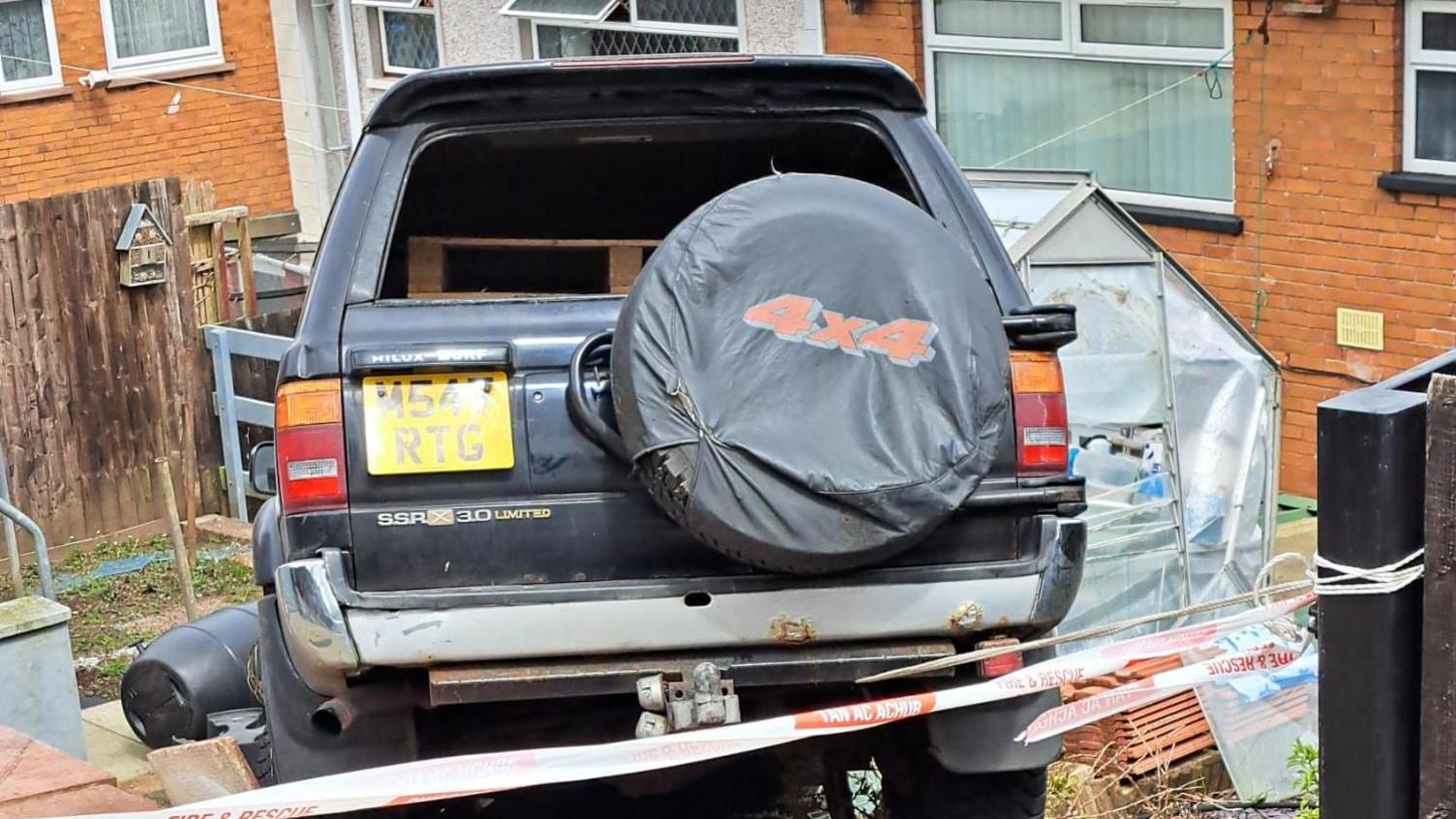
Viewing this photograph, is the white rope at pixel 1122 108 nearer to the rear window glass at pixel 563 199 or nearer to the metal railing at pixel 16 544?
the rear window glass at pixel 563 199

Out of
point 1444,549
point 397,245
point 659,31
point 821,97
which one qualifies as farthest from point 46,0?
point 1444,549

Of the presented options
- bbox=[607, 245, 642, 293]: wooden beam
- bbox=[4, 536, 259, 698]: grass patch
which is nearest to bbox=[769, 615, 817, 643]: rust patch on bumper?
bbox=[607, 245, 642, 293]: wooden beam

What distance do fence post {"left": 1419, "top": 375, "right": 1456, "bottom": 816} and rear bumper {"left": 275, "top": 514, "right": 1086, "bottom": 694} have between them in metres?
1.34

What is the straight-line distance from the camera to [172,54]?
1756 cm

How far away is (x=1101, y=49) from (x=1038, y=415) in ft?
23.3

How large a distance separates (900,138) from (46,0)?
14.4 m

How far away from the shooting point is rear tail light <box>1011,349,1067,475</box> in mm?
3984

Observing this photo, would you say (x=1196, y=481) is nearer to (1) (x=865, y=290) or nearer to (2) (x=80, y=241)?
(1) (x=865, y=290)

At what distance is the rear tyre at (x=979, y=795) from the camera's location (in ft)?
14.1

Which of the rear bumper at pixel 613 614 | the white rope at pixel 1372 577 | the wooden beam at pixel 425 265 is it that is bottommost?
the rear bumper at pixel 613 614

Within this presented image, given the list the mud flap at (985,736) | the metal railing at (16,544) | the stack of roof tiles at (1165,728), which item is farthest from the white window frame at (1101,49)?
the mud flap at (985,736)

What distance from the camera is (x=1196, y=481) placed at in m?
7.68

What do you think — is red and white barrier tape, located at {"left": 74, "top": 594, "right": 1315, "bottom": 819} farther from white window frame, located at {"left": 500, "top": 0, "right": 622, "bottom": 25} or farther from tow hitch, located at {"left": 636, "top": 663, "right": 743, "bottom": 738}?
white window frame, located at {"left": 500, "top": 0, "right": 622, "bottom": 25}

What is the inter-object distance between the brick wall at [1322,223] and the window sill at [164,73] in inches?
427
